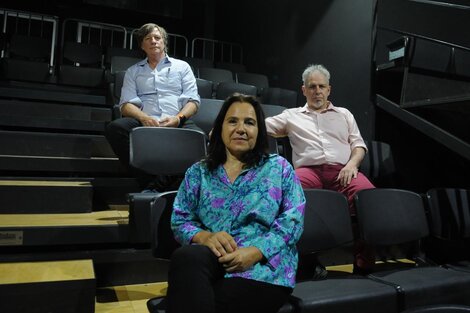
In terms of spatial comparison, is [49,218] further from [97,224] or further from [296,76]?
[296,76]

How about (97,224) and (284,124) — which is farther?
(284,124)

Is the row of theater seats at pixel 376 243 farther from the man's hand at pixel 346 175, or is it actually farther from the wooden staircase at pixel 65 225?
Answer: the wooden staircase at pixel 65 225

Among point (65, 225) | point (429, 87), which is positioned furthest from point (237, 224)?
point (429, 87)

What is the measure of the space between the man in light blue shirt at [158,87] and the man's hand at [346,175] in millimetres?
793

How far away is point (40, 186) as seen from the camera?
61.6 inches

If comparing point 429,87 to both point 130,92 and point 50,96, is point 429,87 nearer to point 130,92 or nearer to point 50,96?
point 130,92

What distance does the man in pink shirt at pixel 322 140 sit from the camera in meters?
1.65

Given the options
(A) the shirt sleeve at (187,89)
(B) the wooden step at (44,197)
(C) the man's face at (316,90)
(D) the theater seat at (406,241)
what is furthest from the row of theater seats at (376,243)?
(A) the shirt sleeve at (187,89)

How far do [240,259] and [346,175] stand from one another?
→ 2.74 feet

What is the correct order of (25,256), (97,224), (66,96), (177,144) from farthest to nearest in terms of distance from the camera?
(66,96) → (177,144) → (97,224) → (25,256)

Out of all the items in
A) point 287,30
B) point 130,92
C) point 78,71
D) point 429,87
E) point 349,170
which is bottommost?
point 349,170

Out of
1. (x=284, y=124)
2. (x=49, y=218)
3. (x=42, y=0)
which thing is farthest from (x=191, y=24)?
(x=49, y=218)

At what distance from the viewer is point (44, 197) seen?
62.1 inches

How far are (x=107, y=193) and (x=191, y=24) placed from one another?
435 centimetres
